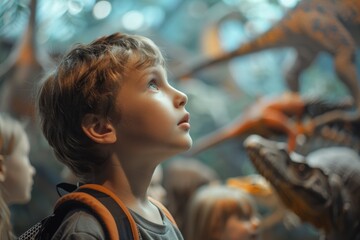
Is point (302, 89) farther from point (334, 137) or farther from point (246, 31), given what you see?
point (334, 137)

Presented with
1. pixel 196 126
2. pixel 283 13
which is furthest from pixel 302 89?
pixel 196 126

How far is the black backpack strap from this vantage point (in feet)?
3.06

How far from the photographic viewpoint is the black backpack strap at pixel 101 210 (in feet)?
3.06

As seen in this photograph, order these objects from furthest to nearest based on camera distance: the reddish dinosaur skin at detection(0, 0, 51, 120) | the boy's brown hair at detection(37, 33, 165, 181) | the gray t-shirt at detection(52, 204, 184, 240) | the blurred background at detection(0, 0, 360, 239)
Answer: the blurred background at detection(0, 0, 360, 239)
the reddish dinosaur skin at detection(0, 0, 51, 120)
the boy's brown hair at detection(37, 33, 165, 181)
the gray t-shirt at detection(52, 204, 184, 240)

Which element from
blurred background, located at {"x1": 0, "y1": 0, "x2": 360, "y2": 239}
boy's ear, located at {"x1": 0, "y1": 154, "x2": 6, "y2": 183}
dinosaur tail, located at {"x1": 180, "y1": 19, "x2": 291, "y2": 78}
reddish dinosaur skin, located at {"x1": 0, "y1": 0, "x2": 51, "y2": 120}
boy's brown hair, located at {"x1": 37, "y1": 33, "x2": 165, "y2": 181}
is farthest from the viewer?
dinosaur tail, located at {"x1": 180, "y1": 19, "x2": 291, "y2": 78}

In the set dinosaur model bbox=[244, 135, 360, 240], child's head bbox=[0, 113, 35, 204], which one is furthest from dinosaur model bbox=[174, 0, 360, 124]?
child's head bbox=[0, 113, 35, 204]

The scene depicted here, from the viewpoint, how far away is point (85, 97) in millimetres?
1004

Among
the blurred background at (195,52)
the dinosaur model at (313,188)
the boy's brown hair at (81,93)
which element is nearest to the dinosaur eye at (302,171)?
the dinosaur model at (313,188)

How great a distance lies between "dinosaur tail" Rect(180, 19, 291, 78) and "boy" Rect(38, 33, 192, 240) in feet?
6.50

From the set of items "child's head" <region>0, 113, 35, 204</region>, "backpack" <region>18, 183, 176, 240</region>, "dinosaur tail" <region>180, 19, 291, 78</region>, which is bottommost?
"dinosaur tail" <region>180, 19, 291, 78</region>

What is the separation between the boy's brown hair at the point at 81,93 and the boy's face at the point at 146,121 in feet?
0.06

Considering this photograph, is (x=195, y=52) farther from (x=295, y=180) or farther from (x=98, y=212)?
(x=98, y=212)

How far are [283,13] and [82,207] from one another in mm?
2152

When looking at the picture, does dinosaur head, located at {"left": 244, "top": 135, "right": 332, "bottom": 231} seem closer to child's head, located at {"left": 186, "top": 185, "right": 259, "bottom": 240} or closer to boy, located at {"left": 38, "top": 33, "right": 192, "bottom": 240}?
child's head, located at {"left": 186, "top": 185, "right": 259, "bottom": 240}
